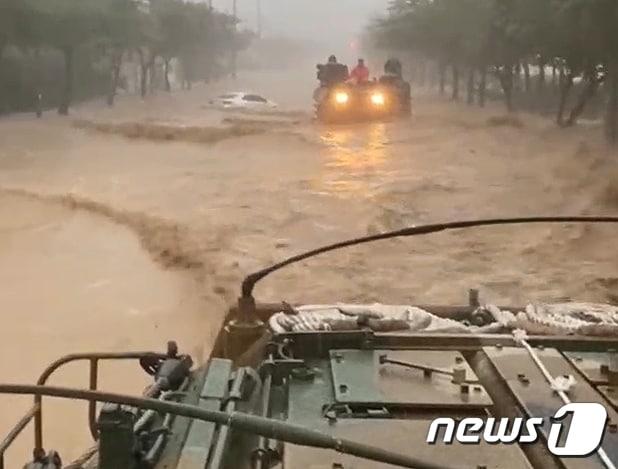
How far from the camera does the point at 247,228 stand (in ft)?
47.8

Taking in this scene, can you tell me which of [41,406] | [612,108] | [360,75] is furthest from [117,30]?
[41,406]

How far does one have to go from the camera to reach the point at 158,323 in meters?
10.5

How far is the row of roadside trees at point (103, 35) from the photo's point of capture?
31188mm

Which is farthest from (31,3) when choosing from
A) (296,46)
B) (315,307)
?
(296,46)

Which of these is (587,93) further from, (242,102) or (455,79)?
(455,79)

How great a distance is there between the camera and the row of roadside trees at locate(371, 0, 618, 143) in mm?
21906

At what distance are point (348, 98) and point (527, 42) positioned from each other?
4464 millimetres

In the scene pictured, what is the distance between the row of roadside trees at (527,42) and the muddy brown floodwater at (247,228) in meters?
1.56

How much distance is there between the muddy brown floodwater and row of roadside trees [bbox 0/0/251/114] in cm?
566

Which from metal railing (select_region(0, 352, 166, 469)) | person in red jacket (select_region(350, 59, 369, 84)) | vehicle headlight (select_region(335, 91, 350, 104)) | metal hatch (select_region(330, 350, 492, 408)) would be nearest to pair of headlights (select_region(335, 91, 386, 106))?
vehicle headlight (select_region(335, 91, 350, 104))

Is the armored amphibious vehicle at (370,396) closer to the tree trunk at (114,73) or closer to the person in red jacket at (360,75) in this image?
the person in red jacket at (360,75)

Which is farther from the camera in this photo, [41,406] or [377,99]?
[377,99]

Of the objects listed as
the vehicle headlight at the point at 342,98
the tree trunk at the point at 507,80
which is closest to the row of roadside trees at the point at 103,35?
the vehicle headlight at the point at 342,98

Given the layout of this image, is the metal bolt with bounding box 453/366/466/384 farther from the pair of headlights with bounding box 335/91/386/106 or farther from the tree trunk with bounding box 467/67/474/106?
the tree trunk with bounding box 467/67/474/106
